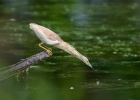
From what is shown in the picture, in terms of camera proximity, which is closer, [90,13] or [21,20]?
[21,20]

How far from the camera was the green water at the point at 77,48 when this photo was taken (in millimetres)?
4285

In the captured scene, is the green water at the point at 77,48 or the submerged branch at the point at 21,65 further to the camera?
the green water at the point at 77,48

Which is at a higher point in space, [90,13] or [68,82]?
[90,13]

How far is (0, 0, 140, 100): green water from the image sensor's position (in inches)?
169

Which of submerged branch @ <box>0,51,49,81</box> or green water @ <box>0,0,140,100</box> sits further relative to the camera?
green water @ <box>0,0,140,100</box>

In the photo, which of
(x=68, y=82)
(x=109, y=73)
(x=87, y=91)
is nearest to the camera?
(x=87, y=91)

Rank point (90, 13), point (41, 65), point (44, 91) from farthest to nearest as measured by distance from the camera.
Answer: point (90, 13) → point (41, 65) → point (44, 91)

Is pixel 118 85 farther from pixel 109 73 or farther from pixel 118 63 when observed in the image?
pixel 118 63

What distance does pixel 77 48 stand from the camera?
6105 millimetres

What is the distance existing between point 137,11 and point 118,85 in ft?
13.7

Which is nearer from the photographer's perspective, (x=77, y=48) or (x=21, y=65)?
(x=21, y=65)

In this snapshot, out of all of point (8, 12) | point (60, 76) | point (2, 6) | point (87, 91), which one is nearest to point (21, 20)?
point (8, 12)

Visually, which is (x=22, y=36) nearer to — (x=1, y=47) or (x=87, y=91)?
(x=1, y=47)

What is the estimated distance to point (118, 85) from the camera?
15.1 feet
